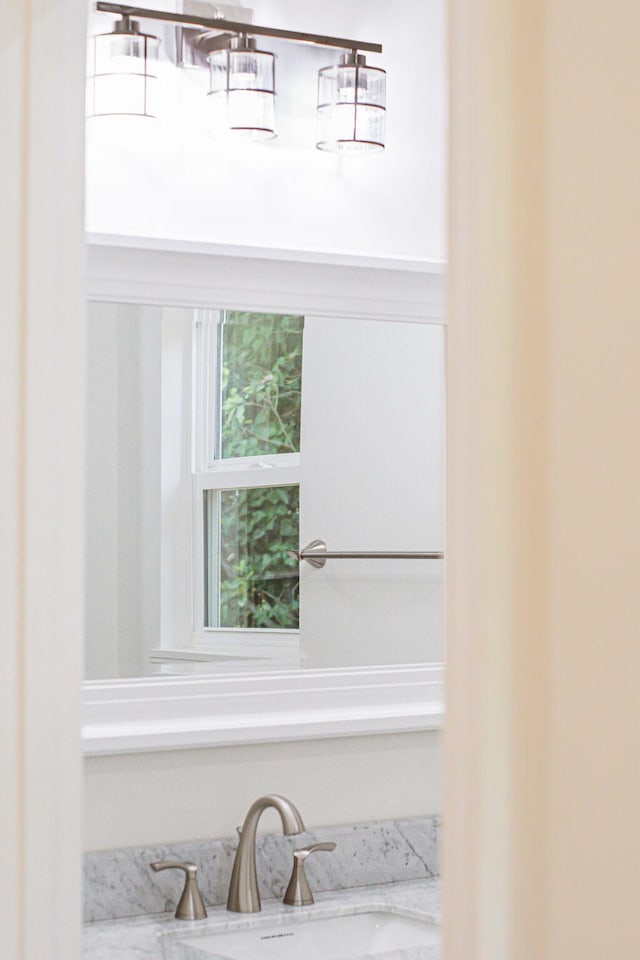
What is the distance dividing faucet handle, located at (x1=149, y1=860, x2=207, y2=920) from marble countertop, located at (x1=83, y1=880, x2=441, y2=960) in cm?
1

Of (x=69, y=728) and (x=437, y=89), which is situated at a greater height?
(x=437, y=89)

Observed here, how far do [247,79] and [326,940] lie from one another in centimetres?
121

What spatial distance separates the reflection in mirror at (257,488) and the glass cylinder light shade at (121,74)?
11.4 inches

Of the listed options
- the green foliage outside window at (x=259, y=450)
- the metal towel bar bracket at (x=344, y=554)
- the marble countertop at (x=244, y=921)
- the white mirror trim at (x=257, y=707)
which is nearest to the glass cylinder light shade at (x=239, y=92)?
the green foliage outside window at (x=259, y=450)

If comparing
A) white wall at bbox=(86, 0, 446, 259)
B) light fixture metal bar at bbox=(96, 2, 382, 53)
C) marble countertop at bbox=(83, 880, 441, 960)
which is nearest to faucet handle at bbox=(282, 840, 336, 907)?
marble countertop at bbox=(83, 880, 441, 960)

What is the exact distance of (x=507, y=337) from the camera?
41cm

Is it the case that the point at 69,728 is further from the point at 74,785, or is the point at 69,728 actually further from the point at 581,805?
the point at 581,805

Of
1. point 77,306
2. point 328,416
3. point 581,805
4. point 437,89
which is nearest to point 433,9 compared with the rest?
point 437,89

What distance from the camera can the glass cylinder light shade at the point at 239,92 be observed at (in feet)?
5.48

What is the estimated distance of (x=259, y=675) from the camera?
65.0 inches

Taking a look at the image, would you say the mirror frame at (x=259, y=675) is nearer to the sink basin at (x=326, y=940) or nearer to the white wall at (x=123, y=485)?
the white wall at (x=123, y=485)

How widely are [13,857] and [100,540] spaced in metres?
0.79

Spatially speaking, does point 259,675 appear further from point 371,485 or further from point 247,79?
point 247,79

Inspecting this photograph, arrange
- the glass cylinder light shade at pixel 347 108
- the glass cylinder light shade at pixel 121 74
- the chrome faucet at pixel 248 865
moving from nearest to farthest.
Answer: the chrome faucet at pixel 248 865 < the glass cylinder light shade at pixel 121 74 < the glass cylinder light shade at pixel 347 108
